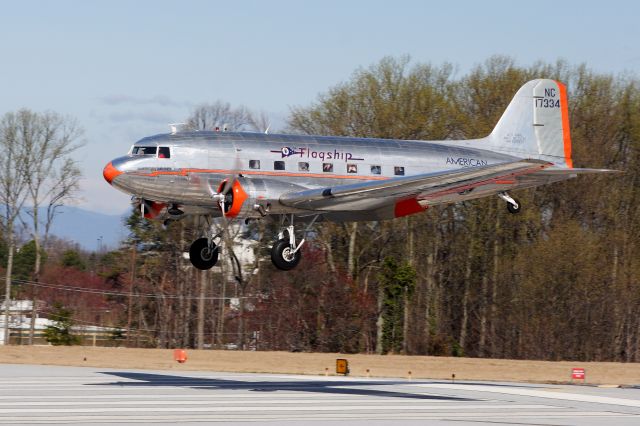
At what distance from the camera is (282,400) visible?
27188mm

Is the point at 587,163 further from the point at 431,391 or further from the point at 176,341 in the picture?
the point at 431,391

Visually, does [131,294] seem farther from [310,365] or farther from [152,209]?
[152,209]

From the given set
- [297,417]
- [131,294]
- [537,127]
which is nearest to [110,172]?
[297,417]

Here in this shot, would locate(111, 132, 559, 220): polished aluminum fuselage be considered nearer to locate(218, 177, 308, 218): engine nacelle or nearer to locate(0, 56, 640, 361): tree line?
locate(218, 177, 308, 218): engine nacelle

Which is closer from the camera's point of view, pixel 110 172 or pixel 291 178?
pixel 110 172

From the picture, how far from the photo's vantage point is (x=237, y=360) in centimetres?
4325

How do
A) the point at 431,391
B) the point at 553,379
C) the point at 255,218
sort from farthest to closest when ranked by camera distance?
1. the point at 553,379
2. the point at 431,391
3. the point at 255,218

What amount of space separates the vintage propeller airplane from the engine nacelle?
0.03 metres

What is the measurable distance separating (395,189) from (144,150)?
743 centimetres

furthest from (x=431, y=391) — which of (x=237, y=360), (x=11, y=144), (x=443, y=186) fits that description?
(x=11, y=144)

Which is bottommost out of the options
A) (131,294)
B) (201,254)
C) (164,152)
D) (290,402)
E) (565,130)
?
(290,402)

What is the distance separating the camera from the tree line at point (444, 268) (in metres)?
63.2

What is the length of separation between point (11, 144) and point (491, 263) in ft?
124

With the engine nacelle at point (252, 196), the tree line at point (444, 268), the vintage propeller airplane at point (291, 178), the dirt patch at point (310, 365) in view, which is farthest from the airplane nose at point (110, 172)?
the tree line at point (444, 268)
